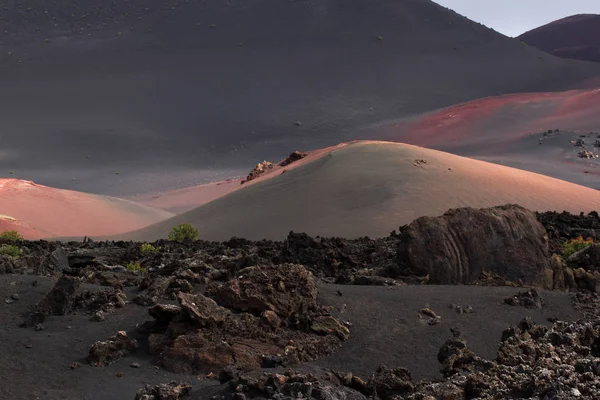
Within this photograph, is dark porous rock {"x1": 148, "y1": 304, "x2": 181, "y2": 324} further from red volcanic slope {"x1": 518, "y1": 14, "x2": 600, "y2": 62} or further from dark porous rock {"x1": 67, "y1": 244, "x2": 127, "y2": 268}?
red volcanic slope {"x1": 518, "y1": 14, "x2": 600, "y2": 62}

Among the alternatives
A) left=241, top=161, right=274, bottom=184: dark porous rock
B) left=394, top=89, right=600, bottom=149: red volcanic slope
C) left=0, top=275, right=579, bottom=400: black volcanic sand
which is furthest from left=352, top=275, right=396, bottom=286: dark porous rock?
left=394, top=89, right=600, bottom=149: red volcanic slope

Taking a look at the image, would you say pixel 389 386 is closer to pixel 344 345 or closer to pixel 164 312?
pixel 344 345

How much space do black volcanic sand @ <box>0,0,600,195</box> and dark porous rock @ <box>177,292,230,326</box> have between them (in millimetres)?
43644

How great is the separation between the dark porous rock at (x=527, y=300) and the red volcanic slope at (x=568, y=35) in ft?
372

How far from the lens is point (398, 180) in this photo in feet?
89.2

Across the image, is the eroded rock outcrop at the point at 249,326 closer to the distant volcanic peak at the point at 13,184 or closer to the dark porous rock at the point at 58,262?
the dark porous rock at the point at 58,262

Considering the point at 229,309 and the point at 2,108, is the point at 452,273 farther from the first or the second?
the point at 2,108

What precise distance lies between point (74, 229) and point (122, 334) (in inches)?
1050

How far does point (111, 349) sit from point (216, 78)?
68110mm

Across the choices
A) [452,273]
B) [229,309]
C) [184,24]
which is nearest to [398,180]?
[452,273]

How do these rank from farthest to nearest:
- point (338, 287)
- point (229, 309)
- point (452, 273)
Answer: point (452, 273)
point (338, 287)
point (229, 309)

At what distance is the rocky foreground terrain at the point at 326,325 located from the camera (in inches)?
250

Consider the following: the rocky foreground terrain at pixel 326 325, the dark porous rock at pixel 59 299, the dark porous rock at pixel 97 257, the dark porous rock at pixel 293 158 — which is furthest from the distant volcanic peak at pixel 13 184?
the dark porous rock at pixel 59 299

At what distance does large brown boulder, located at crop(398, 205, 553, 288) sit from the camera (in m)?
11.5
